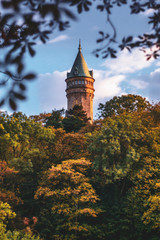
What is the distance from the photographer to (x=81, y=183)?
19156mm

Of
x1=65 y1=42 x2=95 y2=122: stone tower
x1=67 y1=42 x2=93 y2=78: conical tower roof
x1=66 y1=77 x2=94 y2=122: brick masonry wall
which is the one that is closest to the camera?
x1=66 y1=77 x2=94 y2=122: brick masonry wall

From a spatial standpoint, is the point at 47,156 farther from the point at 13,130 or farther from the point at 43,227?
the point at 43,227

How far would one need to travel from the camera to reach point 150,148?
2195 cm

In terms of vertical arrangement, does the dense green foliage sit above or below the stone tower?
below

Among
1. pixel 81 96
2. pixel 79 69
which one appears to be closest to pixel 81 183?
pixel 81 96

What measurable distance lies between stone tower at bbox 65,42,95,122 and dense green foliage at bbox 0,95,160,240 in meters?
34.8

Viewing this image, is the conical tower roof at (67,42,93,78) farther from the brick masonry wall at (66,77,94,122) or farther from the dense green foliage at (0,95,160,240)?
the dense green foliage at (0,95,160,240)

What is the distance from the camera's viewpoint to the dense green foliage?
18656mm

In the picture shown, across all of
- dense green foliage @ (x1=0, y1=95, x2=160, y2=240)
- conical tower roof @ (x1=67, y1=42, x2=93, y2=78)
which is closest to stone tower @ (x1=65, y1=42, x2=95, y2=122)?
conical tower roof @ (x1=67, y1=42, x2=93, y2=78)

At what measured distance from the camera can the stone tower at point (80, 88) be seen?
59.0 m

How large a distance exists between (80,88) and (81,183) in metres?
41.5

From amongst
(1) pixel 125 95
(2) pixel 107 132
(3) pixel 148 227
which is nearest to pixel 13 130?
(2) pixel 107 132

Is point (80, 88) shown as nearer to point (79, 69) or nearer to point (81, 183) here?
point (79, 69)

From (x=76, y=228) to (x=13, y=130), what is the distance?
8.08 metres
